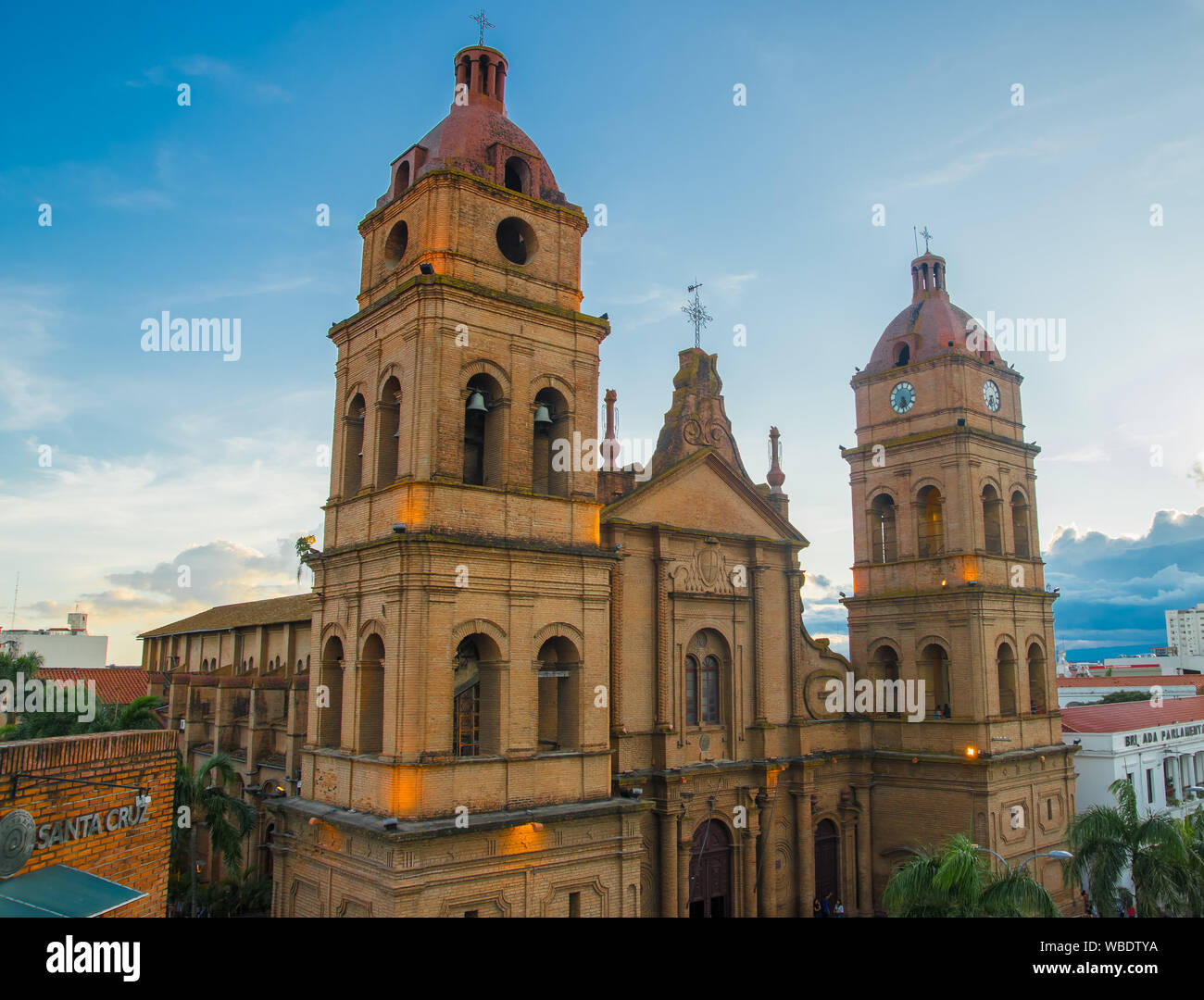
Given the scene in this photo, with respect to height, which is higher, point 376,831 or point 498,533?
point 498,533

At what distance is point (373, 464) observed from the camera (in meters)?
22.2

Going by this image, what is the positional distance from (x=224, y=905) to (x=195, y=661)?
2637cm

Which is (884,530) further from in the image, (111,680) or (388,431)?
(111,680)

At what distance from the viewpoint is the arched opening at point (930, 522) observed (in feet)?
114

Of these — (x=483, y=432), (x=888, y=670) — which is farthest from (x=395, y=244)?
(x=888, y=670)

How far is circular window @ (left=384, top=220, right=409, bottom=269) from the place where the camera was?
77.9 feet

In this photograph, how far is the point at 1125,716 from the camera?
159 ft

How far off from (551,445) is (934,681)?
62.0 feet

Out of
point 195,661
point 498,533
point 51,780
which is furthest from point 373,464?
point 195,661

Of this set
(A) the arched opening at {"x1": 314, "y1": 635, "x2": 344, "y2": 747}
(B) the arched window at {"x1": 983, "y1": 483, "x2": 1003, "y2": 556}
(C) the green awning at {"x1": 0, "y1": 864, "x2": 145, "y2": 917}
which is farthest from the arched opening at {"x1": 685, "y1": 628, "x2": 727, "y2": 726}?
(C) the green awning at {"x1": 0, "y1": 864, "x2": 145, "y2": 917}

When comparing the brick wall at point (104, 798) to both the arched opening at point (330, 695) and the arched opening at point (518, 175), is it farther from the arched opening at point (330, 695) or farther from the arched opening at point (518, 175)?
the arched opening at point (518, 175)

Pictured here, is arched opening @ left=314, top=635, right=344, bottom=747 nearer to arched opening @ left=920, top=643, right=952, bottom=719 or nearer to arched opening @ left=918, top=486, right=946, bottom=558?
arched opening @ left=920, top=643, right=952, bottom=719
